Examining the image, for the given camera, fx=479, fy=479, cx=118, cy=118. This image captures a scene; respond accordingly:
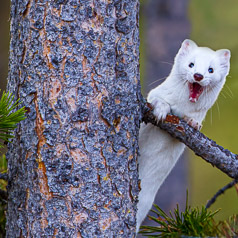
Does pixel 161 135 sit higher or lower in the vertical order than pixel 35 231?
higher

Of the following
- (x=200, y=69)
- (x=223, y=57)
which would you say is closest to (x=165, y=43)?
(x=223, y=57)

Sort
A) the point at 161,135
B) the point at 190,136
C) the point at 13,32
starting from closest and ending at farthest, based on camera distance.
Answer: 1. the point at 13,32
2. the point at 190,136
3. the point at 161,135

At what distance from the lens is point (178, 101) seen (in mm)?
2656

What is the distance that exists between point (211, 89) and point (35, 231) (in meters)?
1.28

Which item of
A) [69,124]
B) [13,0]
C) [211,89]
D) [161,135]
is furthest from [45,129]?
[211,89]

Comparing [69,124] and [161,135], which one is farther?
[161,135]

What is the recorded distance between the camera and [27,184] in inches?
76.8

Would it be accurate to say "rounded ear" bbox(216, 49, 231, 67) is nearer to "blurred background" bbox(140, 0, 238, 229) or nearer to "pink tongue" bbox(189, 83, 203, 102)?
"pink tongue" bbox(189, 83, 203, 102)

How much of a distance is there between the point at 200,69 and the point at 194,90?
0.49ft

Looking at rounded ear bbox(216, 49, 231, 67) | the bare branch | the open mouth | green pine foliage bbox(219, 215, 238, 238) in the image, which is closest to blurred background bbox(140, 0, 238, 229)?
rounded ear bbox(216, 49, 231, 67)

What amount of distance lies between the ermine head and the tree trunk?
64 centimetres

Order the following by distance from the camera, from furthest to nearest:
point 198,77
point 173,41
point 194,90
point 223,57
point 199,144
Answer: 1. point 173,41
2. point 223,57
3. point 194,90
4. point 198,77
5. point 199,144

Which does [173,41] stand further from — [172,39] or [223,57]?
[223,57]

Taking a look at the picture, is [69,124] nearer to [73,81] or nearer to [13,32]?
[73,81]
